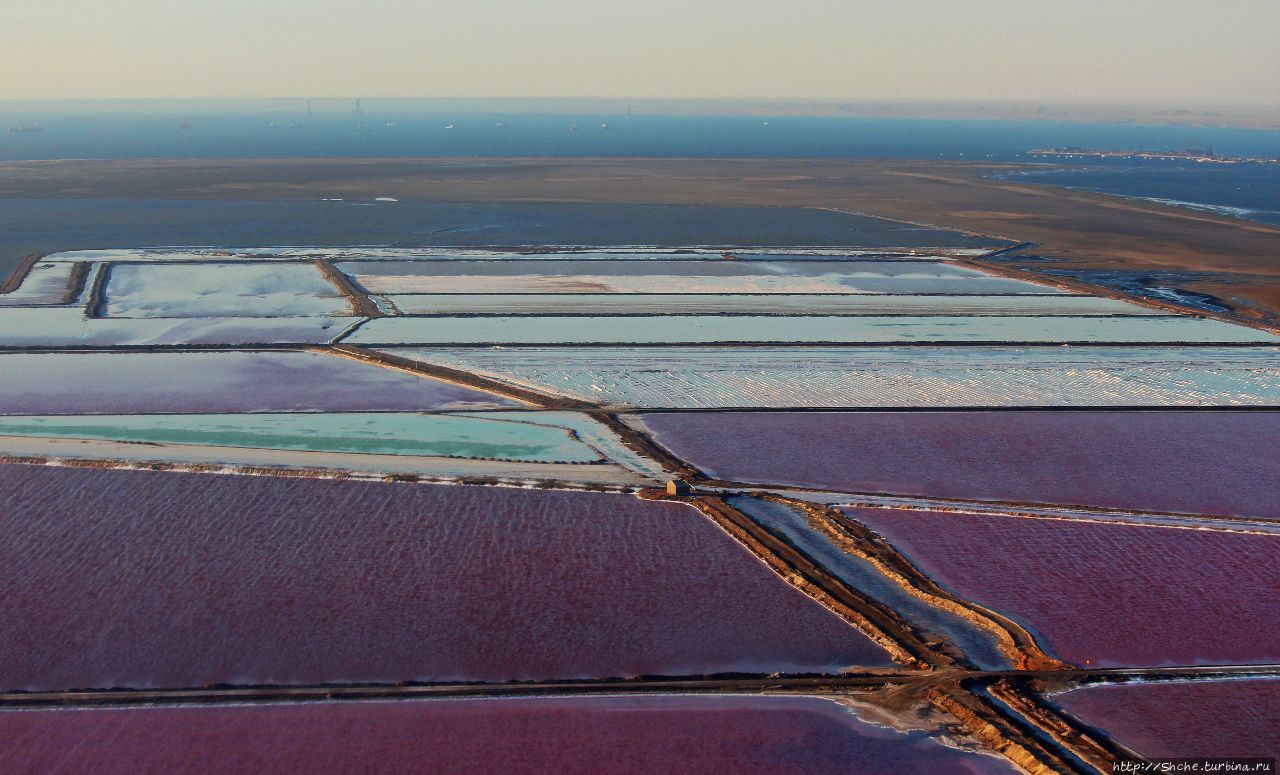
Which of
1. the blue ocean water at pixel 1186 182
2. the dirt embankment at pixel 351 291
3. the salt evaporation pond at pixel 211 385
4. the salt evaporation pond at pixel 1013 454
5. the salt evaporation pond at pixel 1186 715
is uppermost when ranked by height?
the blue ocean water at pixel 1186 182

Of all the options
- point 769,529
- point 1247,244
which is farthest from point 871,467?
point 1247,244

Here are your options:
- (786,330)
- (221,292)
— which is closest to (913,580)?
(786,330)

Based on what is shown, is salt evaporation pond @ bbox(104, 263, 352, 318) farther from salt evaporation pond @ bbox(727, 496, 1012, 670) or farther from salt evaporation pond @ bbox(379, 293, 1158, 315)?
salt evaporation pond @ bbox(727, 496, 1012, 670)

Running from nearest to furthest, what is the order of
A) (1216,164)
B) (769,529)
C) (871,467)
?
(769,529)
(871,467)
(1216,164)

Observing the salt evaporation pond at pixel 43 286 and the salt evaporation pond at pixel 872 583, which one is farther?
the salt evaporation pond at pixel 43 286

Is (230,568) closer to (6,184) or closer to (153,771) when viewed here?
(153,771)

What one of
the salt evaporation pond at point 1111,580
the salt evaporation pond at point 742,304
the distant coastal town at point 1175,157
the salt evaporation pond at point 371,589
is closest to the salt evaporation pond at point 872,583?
the salt evaporation pond at point 1111,580

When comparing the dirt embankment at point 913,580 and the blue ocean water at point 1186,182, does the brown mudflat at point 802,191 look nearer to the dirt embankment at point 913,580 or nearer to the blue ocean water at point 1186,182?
the blue ocean water at point 1186,182
